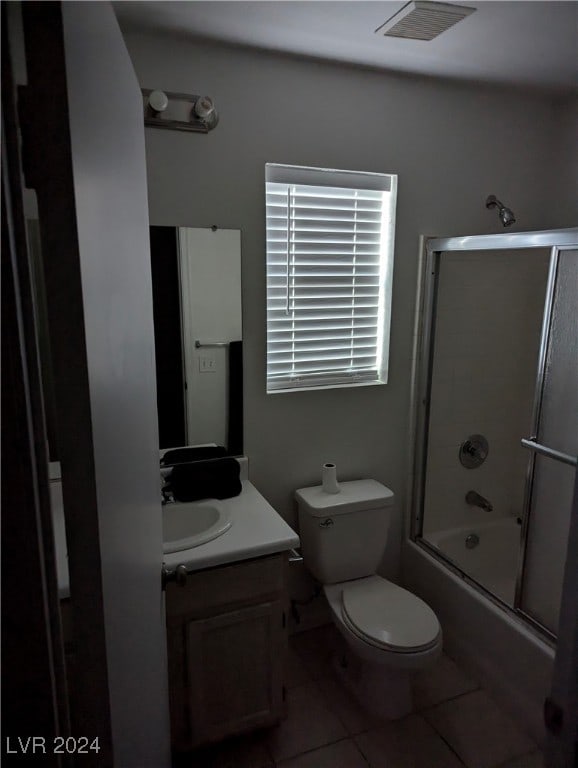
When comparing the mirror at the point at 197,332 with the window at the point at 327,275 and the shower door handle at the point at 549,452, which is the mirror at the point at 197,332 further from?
the shower door handle at the point at 549,452

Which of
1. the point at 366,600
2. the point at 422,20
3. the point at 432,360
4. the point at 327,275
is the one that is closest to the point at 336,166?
the point at 327,275

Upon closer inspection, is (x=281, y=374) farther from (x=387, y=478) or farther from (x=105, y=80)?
(x=105, y=80)

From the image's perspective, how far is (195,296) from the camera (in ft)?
6.41

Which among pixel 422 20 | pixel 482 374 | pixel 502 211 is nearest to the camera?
pixel 422 20

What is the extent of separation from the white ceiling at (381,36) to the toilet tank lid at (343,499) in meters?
1.79

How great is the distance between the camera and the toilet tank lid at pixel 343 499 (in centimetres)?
210

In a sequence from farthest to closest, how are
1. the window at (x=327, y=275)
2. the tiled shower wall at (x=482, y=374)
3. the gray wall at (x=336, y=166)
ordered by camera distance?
the tiled shower wall at (x=482, y=374) < the window at (x=327, y=275) < the gray wall at (x=336, y=166)

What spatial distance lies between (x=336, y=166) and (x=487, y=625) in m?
2.05

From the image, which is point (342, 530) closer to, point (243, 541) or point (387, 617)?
point (387, 617)

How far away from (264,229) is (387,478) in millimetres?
1358

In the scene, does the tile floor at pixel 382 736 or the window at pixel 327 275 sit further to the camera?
the window at pixel 327 275

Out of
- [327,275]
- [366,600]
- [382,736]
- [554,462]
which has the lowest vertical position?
[382,736]

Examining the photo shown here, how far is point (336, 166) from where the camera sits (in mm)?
2086

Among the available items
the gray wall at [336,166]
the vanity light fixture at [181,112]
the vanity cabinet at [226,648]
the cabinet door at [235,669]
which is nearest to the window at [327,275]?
the gray wall at [336,166]
